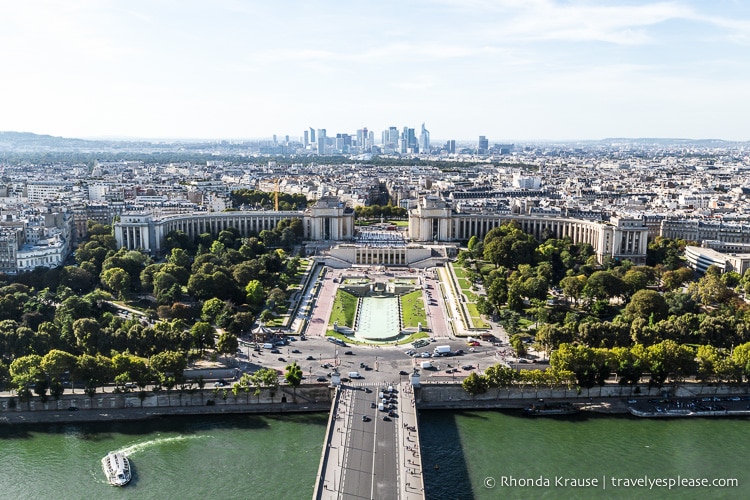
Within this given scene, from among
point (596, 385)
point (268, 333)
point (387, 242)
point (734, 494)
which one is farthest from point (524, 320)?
point (387, 242)

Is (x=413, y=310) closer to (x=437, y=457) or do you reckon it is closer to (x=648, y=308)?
(x=648, y=308)

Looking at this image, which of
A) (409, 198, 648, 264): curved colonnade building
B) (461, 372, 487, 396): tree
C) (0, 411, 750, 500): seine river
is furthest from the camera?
(409, 198, 648, 264): curved colonnade building

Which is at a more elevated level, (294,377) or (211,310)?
(211,310)

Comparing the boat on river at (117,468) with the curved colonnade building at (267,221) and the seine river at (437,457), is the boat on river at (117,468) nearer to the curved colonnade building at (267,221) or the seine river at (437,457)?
the seine river at (437,457)

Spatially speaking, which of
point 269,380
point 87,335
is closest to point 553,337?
point 269,380

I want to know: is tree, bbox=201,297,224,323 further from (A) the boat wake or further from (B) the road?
(B) the road

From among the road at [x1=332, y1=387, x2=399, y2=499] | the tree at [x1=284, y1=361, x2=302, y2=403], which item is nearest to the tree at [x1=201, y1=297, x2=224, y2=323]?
the tree at [x1=284, y1=361, x2=302, y2=403]

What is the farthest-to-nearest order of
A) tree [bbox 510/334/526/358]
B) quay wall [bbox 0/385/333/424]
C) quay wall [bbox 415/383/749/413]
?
tree [bbox 510/334/526/358] → quay wall [bbox 415/383/749/413] → quay wall [bbox 0/385/333/424]
